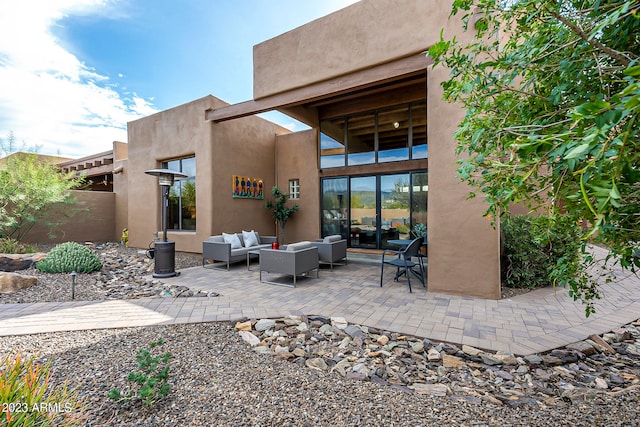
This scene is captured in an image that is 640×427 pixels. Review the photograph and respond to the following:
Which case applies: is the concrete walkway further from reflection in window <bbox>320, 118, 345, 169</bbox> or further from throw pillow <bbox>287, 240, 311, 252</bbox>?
reflection in window <bbox>320, 118, 345, 169</bbox>

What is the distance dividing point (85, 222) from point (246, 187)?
6.84 meters

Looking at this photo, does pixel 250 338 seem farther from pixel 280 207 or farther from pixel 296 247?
pixel 280 207

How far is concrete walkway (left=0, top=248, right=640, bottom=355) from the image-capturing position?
3.19 m

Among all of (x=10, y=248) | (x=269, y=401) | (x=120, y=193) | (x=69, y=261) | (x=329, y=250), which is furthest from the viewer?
(x=120, y=193)

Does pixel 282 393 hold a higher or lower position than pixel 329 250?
lower

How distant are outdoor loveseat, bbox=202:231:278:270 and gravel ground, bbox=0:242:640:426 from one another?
362 centimetres

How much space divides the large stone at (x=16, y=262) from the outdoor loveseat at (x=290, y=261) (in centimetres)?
507

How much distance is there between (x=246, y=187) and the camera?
8.69m

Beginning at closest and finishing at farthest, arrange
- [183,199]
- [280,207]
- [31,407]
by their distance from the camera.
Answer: [31,407] < [183,199] < [280,207]

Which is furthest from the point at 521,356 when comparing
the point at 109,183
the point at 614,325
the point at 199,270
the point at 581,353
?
the point at 109,183

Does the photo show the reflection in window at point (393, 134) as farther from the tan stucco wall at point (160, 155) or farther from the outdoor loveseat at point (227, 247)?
the tan stucco wall at point (160, 155)

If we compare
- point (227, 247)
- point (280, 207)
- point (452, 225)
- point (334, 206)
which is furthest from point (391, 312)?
point (280, 207)

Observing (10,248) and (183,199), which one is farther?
(183,199)

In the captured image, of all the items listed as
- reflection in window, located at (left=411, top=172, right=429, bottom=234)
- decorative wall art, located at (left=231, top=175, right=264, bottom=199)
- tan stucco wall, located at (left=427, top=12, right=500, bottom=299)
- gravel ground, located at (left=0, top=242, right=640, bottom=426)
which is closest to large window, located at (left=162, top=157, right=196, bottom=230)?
decorative wall art, located at (left=231, top=175, right=264, bottom=199)
